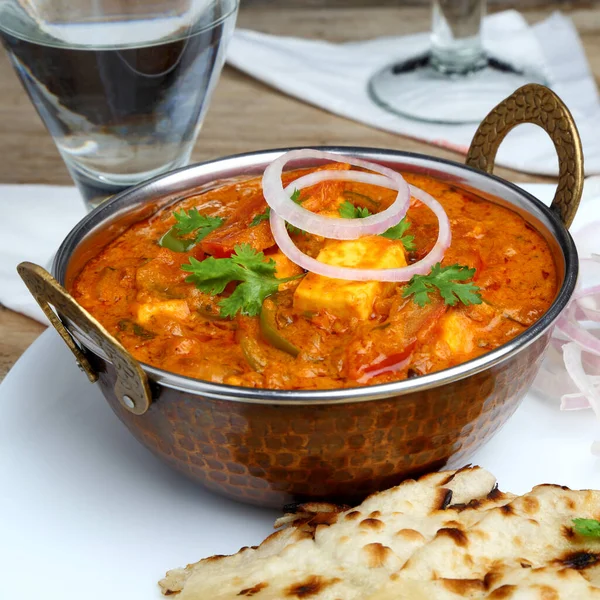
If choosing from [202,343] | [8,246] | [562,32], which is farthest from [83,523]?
[562,32]

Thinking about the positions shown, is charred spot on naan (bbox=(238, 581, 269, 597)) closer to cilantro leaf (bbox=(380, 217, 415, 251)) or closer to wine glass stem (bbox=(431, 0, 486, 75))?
cilantro leaf (bbox=(380, 217, 415, 251))

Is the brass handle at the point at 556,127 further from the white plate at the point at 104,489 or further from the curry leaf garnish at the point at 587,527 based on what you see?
the curry leaf garnish at the point at 587,527

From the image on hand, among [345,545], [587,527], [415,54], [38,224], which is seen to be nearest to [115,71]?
[38,224]

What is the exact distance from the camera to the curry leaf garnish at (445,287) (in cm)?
254

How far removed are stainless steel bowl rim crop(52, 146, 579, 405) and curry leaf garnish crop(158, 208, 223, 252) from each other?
263 millimetres

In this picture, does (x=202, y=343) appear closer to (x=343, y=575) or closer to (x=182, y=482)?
(x=182, y=482)

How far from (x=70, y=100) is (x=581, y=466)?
237 centimetres

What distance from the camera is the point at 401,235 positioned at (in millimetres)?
2832

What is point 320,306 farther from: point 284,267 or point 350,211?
point 350,211

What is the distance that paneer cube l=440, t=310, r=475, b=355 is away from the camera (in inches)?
99.7

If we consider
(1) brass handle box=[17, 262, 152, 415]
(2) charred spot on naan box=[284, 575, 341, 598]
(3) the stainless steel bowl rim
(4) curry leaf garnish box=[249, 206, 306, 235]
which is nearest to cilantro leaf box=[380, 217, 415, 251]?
(4) curry leaf garnish box=[249, 206, 306, 235]

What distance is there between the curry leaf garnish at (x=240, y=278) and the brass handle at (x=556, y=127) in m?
0.89

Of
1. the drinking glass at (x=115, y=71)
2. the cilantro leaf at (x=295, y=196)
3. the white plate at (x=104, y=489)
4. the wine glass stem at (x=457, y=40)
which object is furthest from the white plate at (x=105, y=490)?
the wine glass stem at (x=457, y=40)

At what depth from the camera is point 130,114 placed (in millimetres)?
3992
